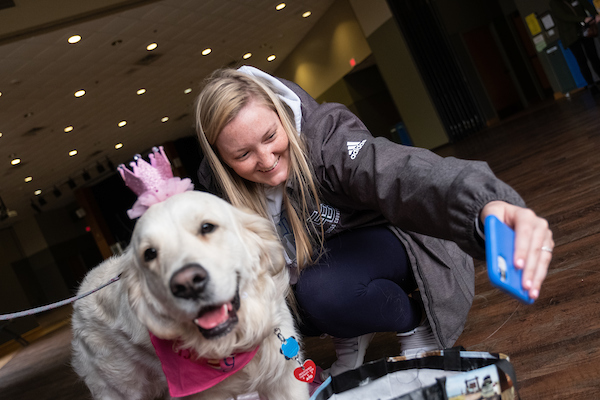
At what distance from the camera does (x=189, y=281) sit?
113 cm

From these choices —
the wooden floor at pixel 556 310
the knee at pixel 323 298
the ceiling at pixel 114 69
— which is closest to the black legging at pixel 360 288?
the knee at pixel 323 298

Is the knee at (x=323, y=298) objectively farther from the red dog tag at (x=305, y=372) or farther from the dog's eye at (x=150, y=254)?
the dog's eye at (x=150, y=254)

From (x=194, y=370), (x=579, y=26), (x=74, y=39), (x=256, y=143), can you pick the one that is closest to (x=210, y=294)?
(x=194, y=370)

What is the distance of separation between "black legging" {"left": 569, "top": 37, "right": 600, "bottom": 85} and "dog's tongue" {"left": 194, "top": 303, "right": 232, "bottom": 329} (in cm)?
749

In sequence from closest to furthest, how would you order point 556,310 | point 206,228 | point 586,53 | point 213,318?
point 213,318 → point 206,228 → point 556,310 → point 586,53

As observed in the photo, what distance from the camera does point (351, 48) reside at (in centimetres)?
1091

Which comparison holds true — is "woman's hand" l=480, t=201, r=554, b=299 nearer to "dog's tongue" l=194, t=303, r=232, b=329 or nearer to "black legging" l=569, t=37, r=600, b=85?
"dog's tongue" l=194, t=303, r=232, b=329

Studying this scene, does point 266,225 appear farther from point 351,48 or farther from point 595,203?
point 351,48

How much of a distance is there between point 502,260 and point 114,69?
27.4ft

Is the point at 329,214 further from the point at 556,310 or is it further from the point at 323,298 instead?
the point at 556,310

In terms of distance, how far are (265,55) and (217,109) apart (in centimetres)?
1044

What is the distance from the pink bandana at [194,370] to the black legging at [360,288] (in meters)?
0.34

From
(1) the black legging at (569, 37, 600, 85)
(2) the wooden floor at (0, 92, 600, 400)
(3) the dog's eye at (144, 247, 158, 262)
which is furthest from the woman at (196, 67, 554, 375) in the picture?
(1) the black legging at (569, 37, 600, 85)

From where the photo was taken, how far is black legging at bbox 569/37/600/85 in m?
7.00
